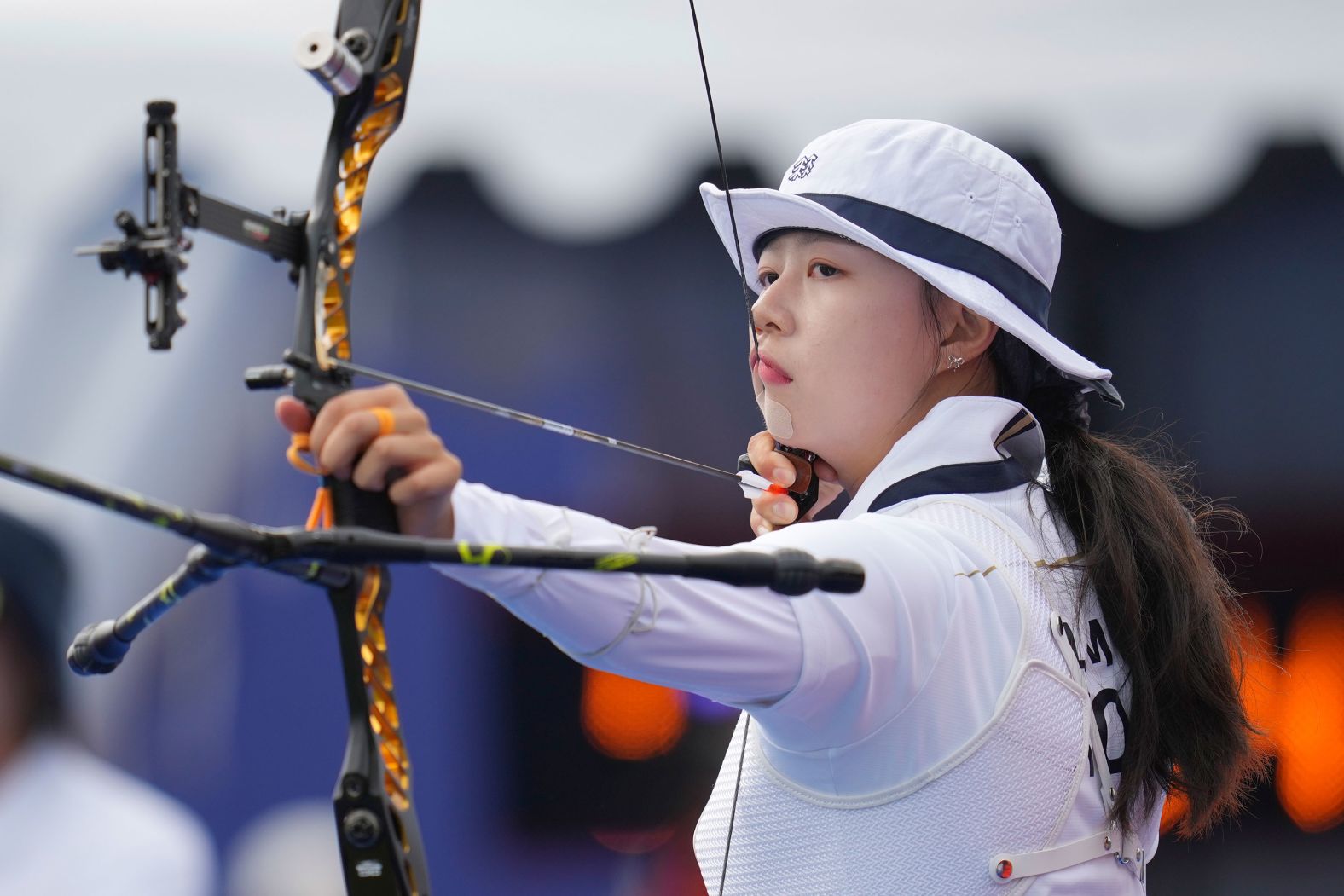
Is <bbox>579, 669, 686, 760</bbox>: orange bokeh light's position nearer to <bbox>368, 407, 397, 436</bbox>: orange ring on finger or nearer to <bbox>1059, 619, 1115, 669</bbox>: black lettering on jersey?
<bbox>1059, 619, 1115, 669</bbox>: black lettering on jersey

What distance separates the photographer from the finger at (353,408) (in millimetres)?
971

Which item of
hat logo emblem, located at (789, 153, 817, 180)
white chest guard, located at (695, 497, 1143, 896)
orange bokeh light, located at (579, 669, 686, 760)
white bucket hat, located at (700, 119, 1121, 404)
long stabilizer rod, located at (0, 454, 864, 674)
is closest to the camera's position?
long stabilizer rod, located at (0, 454, 864, 674)

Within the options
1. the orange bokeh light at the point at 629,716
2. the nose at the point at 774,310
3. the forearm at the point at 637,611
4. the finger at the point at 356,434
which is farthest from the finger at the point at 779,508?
the orange bokeh light at the point at 629,716

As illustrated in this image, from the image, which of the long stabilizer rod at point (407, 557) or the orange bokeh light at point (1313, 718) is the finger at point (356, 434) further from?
the orange bokeh light at point (1313, 718)

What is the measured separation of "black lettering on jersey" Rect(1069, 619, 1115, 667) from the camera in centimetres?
147

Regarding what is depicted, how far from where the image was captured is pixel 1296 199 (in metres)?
3.39

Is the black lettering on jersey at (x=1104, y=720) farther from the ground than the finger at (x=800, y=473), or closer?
closer

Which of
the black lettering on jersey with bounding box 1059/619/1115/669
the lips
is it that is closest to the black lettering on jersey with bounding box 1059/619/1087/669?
the black lettering on jersey with bounding box 1059/619/1115/669

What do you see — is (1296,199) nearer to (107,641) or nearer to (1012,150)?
(1012,150)

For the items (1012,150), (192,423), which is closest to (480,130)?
(192,423)

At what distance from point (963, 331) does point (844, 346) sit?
0.54 feet

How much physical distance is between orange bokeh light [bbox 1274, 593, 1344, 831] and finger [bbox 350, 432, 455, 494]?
9.15 ft

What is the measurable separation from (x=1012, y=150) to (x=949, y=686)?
2.35m

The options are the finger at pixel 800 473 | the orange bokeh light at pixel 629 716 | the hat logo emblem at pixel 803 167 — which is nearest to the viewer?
the hat logo emblem at pixel 803 167
